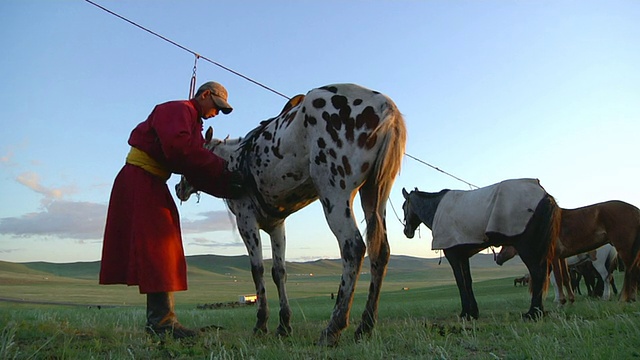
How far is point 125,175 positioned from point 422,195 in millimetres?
6541

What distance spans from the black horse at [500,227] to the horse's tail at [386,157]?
2.79m

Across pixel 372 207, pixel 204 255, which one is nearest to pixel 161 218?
pixel 372 207

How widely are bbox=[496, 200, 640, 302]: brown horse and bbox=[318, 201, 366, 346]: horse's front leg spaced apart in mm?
6464

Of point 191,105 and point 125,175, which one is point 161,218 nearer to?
point 125,175

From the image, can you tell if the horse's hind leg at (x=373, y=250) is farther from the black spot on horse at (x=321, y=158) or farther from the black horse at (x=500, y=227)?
the black horse at (x=500, y=227)

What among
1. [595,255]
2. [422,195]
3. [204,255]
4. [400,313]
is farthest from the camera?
[204,255]

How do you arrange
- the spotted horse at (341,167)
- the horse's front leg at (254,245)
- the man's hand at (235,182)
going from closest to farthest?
the spotted horse at (341,167) < the man's hand at (235,182) < the horse's front leg at (254,245)

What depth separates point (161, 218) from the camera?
15.4 ft

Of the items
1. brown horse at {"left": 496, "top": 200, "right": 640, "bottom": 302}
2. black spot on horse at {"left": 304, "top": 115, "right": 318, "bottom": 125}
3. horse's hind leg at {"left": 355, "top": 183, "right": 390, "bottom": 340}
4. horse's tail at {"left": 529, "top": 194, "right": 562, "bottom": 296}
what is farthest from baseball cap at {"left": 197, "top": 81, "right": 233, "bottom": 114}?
brown horse at {"left": 496, "top": 200, "right": 640, "bottom": 302}

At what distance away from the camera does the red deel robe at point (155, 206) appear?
178 inches

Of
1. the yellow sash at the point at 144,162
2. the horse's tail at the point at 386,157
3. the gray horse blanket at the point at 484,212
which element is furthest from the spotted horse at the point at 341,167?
the gray horse blanket at the point at 484,212

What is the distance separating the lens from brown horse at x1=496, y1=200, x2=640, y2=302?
8531 mm

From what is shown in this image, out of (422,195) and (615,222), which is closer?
(615,222)

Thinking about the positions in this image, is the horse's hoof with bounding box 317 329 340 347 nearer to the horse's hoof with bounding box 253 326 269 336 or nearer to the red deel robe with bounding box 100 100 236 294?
the horse's hoof with bounding box 253 326 269 336
